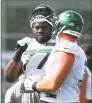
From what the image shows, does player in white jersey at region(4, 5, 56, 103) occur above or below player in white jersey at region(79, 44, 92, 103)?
above

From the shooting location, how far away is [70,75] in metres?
3.85

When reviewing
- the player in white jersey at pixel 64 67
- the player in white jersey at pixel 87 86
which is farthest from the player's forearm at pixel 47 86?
the player in white jersey at pixel 87 86

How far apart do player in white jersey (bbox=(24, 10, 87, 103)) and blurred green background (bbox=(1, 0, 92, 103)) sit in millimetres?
3600

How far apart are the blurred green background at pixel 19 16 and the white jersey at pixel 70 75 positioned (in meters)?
3.68

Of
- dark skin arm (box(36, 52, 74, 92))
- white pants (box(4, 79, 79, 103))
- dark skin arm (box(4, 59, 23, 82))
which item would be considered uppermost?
dark skin arm (box(36, 52, 74, 92))

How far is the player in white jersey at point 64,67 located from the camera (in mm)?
3748

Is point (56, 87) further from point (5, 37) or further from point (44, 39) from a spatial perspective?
point (5, 37)

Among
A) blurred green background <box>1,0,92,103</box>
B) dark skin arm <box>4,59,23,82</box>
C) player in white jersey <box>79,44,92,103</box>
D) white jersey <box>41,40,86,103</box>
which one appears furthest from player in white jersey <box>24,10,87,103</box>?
blurred green background <box>1,0,92,103</box>

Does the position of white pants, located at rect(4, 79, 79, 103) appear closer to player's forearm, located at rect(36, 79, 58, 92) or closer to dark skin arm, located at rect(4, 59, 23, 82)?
dark skin arm, located at rect(4, 59, 23, 82)

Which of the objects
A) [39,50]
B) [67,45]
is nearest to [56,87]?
[67,45]

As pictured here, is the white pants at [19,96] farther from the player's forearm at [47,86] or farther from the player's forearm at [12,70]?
the player's forearm at [47,86]

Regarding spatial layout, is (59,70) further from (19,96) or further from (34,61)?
(19,96)

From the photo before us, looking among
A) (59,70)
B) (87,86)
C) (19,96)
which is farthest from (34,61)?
(87,86)

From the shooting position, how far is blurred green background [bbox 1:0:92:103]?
25.0 feet
